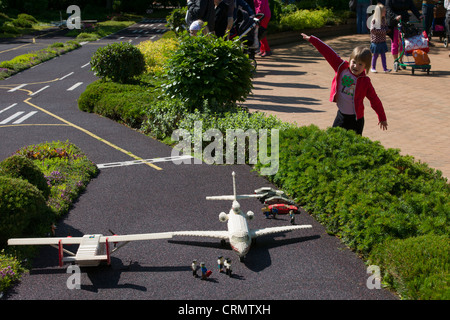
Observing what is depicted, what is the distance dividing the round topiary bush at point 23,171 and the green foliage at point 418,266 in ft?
19.0

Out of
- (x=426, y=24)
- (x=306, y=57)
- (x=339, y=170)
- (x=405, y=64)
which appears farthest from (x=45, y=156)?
(x=426, y=24)

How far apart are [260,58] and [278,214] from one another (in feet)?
59.4

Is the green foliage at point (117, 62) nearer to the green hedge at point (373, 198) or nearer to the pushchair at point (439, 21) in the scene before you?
the green hedge at point (373, 198)

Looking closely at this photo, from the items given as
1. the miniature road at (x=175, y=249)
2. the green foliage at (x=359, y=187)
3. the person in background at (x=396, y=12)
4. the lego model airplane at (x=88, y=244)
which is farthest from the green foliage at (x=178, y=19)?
the lego model airplane at (x=88, y=244)

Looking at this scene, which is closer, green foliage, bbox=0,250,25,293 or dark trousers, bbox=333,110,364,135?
green foliage, bbox=0,250,25,293

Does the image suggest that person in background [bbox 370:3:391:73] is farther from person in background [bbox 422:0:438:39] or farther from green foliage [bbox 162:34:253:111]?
green foliage [bbox 162:34:253:111]

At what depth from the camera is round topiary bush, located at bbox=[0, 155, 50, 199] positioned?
9055 mm

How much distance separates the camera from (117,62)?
19391mm

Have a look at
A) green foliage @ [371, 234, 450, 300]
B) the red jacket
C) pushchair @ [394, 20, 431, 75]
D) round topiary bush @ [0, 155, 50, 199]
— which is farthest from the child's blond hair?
pushchair @ [394, 20, 431, 75]

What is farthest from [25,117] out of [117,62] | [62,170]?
[62,170]

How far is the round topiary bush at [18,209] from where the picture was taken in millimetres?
7722

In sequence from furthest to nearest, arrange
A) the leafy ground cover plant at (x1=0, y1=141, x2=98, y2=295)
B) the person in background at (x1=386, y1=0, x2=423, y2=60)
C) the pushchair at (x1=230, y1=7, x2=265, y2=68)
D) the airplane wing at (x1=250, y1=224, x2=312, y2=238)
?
the person in background at (x1=386, y1=0, x2=423, y2=60) < the pushchair at (x1=230, y1=7, x2=265, y2=68) < the airplane wing at (x1=250, y1=224, x2=312, y2=238) < the leafy ground cover plant at (x1=0, y1=141, x2=98, y2=295)

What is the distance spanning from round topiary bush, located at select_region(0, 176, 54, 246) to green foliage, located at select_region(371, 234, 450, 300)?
5121mm

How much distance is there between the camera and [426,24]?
26453 millimetres
